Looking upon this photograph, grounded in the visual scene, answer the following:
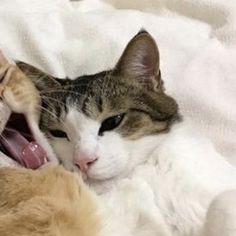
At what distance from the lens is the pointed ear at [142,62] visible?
1.43 metres

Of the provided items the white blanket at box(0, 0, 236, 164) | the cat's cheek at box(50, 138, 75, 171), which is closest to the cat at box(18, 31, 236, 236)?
the cat's cheek at box(50, 138, 75, 171)

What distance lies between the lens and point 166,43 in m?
1.79

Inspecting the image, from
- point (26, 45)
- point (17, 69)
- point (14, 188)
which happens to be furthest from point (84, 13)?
point (14, 188)

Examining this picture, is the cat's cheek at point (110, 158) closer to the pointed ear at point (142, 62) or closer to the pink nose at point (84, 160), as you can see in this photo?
the pink nose at point (84, 160)

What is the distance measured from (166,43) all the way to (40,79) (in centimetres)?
46

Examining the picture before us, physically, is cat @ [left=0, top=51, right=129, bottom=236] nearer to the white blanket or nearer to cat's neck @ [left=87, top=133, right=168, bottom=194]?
cat's neck @ [left=87, top=133, right=168, bottom=194]

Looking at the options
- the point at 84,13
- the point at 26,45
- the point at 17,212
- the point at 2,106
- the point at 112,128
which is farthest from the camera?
the point at 84,13

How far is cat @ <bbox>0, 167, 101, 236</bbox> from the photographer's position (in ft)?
3.86

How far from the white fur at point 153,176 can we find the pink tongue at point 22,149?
72 millimetres

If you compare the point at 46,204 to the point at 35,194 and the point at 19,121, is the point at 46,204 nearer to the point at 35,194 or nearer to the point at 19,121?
the point at 35,194

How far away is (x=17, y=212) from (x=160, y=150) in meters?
0.40

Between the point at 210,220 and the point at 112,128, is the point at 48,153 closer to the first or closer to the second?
the point at 112,128

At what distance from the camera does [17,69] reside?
1.45 metres

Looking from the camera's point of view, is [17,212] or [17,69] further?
[17,69]
